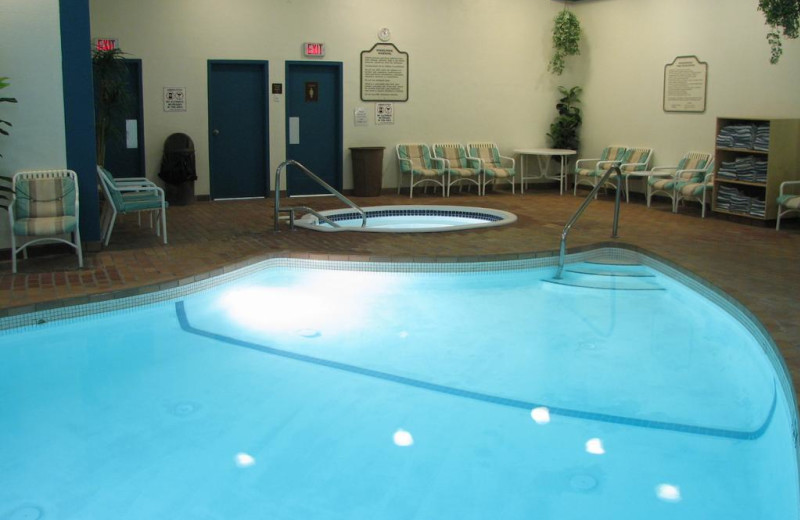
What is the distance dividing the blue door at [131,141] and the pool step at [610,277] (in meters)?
6.61

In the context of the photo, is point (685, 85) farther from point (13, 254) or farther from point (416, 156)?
point (13, 254)

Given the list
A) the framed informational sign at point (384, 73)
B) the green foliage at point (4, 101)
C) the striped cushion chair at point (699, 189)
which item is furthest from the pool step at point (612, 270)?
the framed informational sign at point (384, 73)

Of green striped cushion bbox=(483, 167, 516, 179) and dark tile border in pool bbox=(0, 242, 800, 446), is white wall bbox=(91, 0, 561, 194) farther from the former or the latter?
dark tile border in pool bbox=(0, 242, 800, 446)

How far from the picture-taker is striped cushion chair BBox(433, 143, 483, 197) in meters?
13.4

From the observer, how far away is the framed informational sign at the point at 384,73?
13070 millimetres

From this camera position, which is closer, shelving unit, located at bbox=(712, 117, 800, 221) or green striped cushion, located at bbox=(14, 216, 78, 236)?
green striped cushion, located at bbox=(14, 216, 78, 236)

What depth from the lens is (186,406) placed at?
5059 millimetres

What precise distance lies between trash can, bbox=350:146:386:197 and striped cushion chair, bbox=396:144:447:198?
14.5 inches

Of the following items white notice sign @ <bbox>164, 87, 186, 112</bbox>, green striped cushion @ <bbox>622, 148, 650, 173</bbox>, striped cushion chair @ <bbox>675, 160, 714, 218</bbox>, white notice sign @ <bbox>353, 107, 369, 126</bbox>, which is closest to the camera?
striped cushion chair @ <bbox>675, 160, 714, 218</bbox>

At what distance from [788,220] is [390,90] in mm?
6192

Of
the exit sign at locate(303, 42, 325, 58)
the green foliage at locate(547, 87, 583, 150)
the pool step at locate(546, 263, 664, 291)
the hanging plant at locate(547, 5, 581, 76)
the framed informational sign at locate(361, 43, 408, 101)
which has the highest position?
the hanging plant at locate(547, 5, 581, 76)

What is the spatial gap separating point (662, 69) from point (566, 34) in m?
1.91

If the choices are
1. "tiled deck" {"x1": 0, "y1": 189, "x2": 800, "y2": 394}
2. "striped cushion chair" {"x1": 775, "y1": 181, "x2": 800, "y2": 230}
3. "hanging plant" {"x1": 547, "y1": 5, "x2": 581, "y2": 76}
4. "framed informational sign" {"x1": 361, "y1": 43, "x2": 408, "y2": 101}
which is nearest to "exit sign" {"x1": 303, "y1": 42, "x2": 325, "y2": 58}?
"framed informational sign" {"x1": 361, "y1": 43, "x2": 408, "y2": 101}

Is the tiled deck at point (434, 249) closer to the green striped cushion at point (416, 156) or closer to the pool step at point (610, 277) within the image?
the pool step at point (610, 277)
